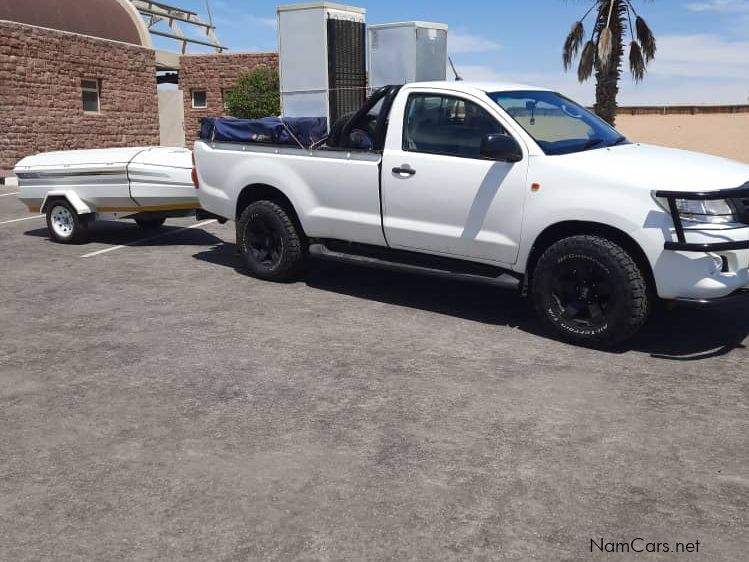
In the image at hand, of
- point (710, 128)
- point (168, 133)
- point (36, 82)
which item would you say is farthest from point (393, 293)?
point (710, 128)

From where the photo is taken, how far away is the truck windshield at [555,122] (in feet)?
20.1

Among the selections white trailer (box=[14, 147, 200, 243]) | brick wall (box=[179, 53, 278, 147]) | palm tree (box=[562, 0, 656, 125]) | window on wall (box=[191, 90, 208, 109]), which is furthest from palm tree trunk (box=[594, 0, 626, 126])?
white trailer (box=[14, 147, 200, 243])

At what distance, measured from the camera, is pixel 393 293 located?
301 inches

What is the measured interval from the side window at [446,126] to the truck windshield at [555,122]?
0.22 metres

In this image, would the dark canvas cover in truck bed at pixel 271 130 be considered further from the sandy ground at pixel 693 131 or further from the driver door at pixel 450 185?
the sandy ground at pixel 693 131

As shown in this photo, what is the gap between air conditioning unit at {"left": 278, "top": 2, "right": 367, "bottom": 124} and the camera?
11.3 metres

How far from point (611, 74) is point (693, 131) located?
24.4m

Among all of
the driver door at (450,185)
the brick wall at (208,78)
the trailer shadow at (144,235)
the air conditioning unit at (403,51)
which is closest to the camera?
the driver door at (450,185)

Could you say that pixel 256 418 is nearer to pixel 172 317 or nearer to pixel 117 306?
pixel 172 317

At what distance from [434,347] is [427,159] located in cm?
168

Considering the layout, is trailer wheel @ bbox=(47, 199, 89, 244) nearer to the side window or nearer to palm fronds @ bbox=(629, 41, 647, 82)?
the side window

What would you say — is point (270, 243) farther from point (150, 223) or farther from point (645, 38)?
point (645, 38)

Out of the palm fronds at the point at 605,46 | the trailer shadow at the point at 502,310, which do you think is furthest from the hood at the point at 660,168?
the palm fronds at the point at 605,46

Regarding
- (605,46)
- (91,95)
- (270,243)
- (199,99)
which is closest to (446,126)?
(270,243)
